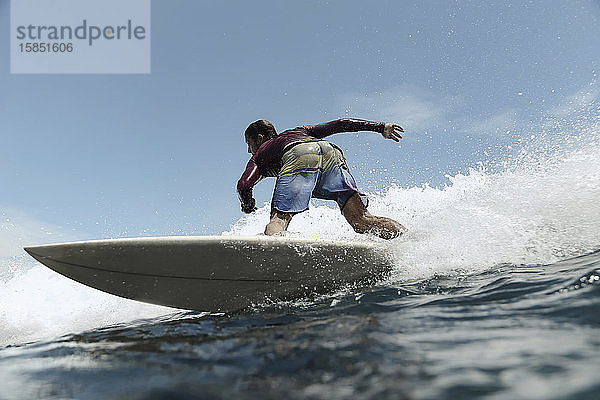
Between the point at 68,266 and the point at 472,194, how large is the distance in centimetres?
476

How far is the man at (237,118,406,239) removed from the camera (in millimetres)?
4215

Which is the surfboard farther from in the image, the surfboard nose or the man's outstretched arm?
the man's outstretched arm

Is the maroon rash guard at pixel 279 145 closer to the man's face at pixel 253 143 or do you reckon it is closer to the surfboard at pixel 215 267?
the man's face at pixel 253 143

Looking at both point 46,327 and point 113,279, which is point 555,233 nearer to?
point 113,279

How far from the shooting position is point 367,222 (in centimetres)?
459

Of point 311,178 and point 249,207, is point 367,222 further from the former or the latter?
point 249,207

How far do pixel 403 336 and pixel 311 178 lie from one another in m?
2.57

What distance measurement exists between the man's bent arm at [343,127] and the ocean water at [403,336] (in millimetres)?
1180

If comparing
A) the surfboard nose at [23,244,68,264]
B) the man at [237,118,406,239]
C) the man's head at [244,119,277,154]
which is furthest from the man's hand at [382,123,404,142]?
the surfboard nose at [23,244,68,264]

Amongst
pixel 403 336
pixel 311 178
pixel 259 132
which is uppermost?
pixel 259 132

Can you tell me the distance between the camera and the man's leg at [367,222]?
4449 mm

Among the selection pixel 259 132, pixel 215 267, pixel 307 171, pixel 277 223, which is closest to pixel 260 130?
pixel 259 132

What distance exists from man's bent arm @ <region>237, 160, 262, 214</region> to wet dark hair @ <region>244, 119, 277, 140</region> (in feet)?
1.05

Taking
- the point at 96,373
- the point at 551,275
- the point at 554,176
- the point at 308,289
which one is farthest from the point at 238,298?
the point at 554,176
